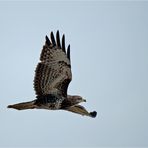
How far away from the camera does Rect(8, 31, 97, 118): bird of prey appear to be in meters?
9.45

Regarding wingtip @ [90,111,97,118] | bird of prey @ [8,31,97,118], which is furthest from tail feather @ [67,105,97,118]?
bird of prey @ [8,31,97,118]

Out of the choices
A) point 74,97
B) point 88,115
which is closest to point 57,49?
point 74,97

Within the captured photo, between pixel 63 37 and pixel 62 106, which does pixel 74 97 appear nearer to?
pixel 62 106

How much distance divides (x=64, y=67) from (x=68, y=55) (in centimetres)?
27

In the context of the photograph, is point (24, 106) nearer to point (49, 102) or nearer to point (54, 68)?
point (49, 102)

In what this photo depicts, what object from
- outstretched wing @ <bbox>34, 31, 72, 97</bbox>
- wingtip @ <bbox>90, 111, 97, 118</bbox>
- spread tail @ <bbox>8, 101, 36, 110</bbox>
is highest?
outstretched wing @ <bbox>34, 31, 72, 97</bbox>

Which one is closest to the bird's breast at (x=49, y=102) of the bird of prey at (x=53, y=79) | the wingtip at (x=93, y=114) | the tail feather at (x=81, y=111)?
the bird of prey at (x=53, y=79)

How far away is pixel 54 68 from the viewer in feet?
31.8

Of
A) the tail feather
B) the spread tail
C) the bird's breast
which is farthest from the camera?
the tail feather

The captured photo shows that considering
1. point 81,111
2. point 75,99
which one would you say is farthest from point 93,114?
point 75,99

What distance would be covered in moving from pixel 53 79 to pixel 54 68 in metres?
0.24

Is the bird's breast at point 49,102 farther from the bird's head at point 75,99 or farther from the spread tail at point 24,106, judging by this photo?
the bird's head at point 75,99

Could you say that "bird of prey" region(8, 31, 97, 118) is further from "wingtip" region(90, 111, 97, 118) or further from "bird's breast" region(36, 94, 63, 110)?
"wingtip" region(90, 111, 97, 118)

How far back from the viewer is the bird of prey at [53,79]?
9453 mm
